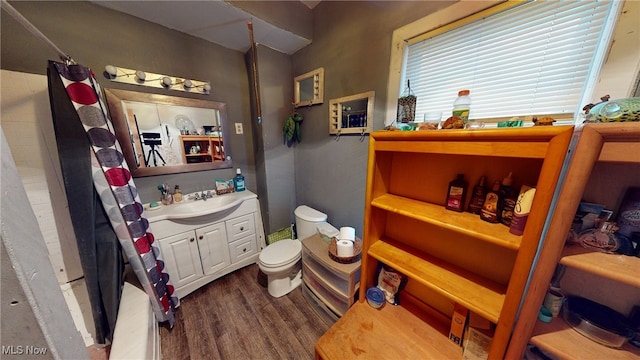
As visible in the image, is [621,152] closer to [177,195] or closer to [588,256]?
[588,256]

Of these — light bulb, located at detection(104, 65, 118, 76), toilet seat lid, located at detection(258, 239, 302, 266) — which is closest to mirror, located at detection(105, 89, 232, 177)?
light bulb, located at detection(104, 65, 118, 76)

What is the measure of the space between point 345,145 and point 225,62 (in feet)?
4.93

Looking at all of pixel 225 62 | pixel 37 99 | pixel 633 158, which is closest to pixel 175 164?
pixel 37 99

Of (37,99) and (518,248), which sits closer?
(518,248)

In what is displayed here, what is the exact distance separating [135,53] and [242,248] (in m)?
1.90

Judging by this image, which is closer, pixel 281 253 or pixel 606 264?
pixel 606 264

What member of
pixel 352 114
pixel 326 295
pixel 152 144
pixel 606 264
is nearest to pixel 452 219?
pixel 606 264

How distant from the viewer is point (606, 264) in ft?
1.66

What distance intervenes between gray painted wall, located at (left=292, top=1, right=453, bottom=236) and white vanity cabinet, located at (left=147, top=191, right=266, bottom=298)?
0.69m

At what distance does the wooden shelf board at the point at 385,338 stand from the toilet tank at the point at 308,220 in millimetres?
839

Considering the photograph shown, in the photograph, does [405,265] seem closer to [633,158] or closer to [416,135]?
[416,135]

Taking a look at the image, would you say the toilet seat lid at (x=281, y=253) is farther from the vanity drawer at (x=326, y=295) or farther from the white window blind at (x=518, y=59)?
the white window blind at (x=518, y=59)

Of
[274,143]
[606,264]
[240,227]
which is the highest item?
[274,143]

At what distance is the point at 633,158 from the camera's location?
17.1 inches
